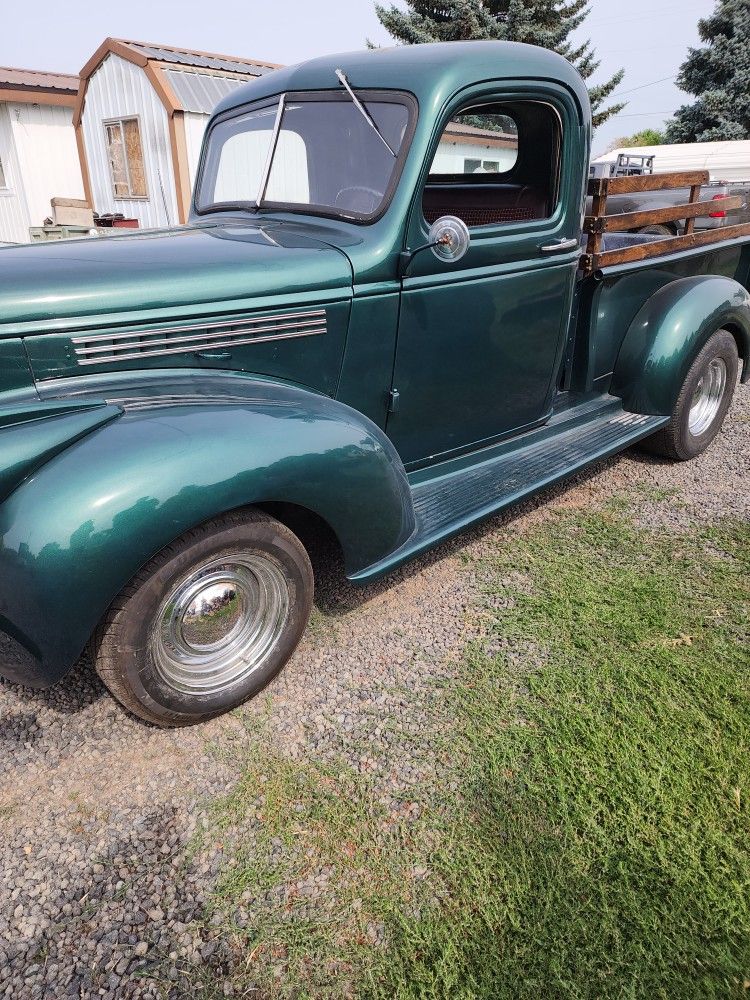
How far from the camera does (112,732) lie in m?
2.33

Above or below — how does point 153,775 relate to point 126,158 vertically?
below

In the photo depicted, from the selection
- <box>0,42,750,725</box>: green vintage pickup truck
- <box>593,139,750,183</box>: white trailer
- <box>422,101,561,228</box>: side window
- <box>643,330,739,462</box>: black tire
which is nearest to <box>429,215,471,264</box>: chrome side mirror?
<box>0,42,750,725</box>: green vintage pickup truck

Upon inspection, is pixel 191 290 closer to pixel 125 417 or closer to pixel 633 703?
pixel 125 417

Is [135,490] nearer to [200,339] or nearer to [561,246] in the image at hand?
[200,339]

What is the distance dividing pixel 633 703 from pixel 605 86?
1040 inches

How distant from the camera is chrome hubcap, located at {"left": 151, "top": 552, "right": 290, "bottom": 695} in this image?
216 cm

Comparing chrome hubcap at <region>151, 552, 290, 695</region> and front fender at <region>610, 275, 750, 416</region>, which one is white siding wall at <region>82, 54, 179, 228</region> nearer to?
front fender at <region>610, 275, 750, 416</region>

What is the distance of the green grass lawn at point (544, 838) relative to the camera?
165 cm

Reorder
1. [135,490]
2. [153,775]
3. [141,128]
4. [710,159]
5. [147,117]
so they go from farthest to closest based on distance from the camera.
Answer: [710,159], [141,128], [147,117], [153,775], [135,490]

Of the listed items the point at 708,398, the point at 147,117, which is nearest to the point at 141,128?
the point at 147,117

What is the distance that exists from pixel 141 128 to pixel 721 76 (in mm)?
21437

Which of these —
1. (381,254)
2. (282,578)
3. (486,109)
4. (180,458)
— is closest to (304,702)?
(282,578)

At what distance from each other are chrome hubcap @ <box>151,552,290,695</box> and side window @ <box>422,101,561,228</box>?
1721mm

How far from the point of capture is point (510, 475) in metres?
3.15
